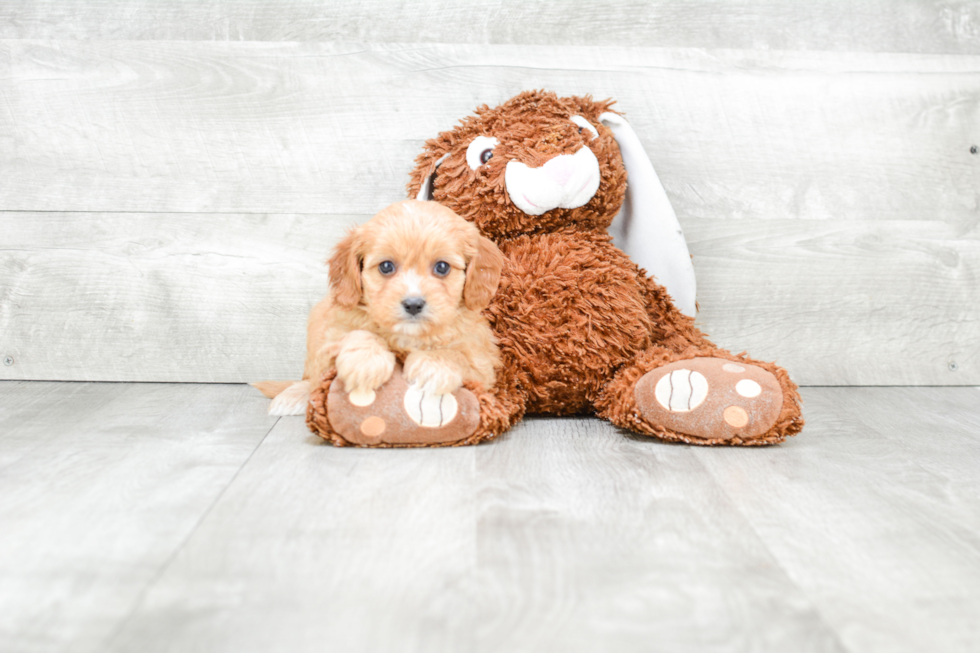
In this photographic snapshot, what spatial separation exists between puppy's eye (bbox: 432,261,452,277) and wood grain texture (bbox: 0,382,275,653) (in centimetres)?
41

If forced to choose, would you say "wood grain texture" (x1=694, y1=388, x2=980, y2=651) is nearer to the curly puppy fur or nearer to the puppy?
the curly puppy fur

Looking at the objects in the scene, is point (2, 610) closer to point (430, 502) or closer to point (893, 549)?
point (430, 502)

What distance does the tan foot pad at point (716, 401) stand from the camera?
1.24 meters

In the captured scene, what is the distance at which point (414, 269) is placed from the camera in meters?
1.20

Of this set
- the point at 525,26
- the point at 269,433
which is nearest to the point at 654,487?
the point at 269,433

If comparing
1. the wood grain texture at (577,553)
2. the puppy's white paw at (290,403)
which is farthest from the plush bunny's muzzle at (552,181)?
the puppy's white paw at (290,403)

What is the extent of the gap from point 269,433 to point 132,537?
450mm

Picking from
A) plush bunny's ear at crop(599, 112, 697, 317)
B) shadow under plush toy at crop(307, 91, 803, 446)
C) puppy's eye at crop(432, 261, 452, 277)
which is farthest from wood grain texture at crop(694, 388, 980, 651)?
puppy's eye at crop(432, 261, 452, 277)

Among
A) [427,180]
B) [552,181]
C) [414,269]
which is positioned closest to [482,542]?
[414,269]

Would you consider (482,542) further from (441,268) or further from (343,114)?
(343,114)

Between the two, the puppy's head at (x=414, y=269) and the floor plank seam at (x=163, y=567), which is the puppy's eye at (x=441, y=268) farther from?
the floor plank seam at (x=163, y=567)

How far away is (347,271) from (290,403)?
358 millimetres

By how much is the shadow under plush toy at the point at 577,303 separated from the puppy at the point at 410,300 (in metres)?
0.04

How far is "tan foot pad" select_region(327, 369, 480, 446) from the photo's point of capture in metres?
1.19
